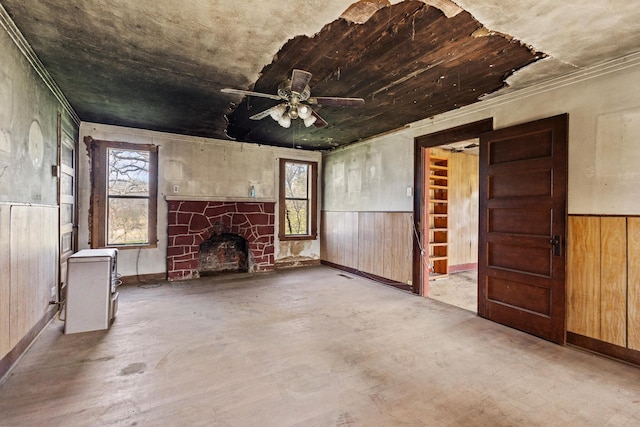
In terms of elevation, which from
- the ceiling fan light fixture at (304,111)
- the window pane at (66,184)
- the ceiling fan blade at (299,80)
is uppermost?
the ceiling fan blade at (299,80)

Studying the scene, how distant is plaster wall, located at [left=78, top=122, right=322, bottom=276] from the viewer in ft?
16.4

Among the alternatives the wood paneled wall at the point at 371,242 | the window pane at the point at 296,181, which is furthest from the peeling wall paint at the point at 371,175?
the window pane at the point at 296,181

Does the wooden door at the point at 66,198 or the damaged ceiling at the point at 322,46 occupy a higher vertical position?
the damaged ceiling at the point at 322,46

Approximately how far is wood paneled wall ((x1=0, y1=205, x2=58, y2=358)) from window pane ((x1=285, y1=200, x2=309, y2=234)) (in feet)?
13.5

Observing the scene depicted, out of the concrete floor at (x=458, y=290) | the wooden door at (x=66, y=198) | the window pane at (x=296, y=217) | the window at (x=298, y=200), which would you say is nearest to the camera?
the wooden door at (x=66, y=198)

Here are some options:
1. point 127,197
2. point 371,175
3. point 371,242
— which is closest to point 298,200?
point 371,175

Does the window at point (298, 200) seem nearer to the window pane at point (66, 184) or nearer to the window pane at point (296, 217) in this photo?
the window pane at point (296, 217)

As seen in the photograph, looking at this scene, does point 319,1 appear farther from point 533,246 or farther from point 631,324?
point 631,324

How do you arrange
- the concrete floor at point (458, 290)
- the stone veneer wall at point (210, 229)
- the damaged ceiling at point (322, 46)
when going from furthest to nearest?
the stone veneer wall at point (210, 229) → the concrete floor at point (458, 290) → the damaged ceiling at point (322, 46)

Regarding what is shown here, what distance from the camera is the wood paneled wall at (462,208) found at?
648cm

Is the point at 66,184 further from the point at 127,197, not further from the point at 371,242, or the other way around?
the point at 371,242

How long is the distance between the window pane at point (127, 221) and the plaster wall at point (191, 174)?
0.70ft

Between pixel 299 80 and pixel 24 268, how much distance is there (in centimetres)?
287

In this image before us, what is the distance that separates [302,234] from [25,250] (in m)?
4.91
